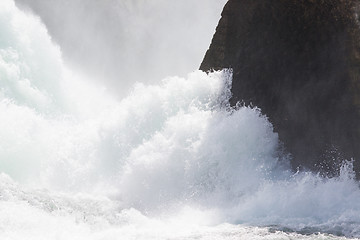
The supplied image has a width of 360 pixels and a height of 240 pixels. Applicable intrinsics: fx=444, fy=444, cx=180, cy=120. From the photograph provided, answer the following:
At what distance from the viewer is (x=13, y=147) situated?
1731 centimetres

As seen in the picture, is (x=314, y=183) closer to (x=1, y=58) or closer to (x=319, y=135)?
(x=319, y=135)

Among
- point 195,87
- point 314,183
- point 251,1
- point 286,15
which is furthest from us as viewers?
point 195,87

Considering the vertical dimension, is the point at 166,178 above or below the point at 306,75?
below

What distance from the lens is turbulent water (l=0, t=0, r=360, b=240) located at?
387 inches

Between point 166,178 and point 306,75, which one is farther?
point 166,178

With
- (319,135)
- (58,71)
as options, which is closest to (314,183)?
(319,135)

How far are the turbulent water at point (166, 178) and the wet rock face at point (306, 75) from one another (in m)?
0.61

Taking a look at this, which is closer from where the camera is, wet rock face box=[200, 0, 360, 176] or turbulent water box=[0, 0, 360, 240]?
turbulent water box=[0, 0, 360, 240]

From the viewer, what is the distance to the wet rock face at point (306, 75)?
38.2ft

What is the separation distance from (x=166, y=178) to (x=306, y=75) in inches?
207

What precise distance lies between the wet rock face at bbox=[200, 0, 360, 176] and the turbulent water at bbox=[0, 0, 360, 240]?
24.0 inches

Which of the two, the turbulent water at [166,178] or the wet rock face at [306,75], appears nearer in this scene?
the turbulent water at [166,178]

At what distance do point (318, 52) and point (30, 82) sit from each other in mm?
17015

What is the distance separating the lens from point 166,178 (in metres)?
13.9
